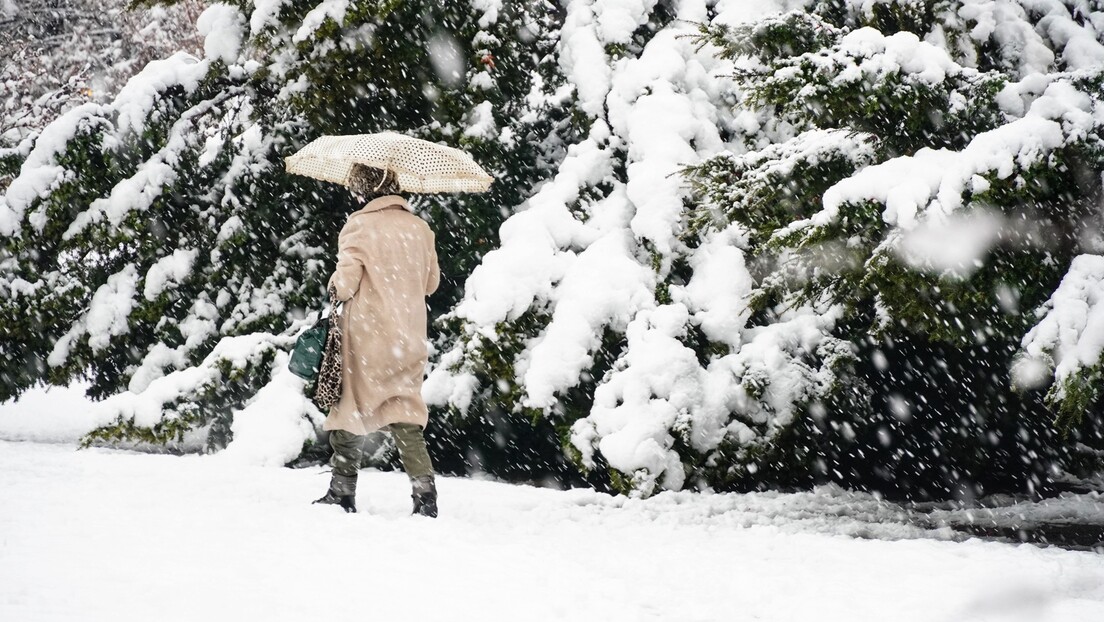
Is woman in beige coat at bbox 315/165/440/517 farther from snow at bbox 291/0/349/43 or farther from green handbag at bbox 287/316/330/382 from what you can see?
snow at bbox 291/0/349/43

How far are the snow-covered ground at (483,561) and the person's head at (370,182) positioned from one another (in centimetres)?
Answer: 155

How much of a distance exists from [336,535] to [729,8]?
12.5ft

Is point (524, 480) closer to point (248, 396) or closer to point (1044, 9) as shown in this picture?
point (248, 396)

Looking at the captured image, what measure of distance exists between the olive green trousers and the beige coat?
6cm

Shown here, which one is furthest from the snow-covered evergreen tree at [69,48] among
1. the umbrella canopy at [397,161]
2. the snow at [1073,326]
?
the snow at [1073,326]

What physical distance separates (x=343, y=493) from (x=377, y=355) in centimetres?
69

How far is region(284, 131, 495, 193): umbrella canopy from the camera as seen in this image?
4074 mm

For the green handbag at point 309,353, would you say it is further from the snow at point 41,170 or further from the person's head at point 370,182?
the snow at point 41,170

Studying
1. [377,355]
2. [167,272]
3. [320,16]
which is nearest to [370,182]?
[377,355]

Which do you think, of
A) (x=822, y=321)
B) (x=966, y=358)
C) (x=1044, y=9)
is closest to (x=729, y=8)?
(x=1044, y=9)

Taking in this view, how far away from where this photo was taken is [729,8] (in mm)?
5105

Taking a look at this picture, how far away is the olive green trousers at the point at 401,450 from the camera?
3.96 m

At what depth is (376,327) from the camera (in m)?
3.97

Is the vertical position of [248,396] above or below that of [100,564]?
above
